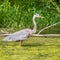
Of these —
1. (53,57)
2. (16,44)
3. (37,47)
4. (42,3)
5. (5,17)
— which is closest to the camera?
(53,57)

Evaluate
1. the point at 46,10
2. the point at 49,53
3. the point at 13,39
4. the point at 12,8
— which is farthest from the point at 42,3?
the point at 49,53

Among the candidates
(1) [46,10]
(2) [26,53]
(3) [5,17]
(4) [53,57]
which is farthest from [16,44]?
(1) [46,10]

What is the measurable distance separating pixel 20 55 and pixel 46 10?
8965 mm

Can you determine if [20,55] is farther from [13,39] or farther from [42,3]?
[42,3]

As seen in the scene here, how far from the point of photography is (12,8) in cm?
1762

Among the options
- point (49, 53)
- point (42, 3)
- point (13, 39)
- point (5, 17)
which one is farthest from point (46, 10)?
point (49, 53)

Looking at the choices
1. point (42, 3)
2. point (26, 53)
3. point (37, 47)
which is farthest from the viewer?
point (42, 3)

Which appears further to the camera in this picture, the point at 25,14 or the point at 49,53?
the point at 25,14

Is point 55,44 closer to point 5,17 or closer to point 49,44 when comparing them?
point 49,44

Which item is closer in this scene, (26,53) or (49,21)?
(26,53)

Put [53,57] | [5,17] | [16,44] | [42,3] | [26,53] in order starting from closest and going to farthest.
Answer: [53,57] < [26,53] < [16,44] < [5,17] < [42,3]

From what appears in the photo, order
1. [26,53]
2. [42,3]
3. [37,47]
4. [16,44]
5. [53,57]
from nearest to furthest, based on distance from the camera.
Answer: [53,57] → [26,53] → [37,47] → [16,44] → [42,3]

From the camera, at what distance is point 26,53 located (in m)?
9.65

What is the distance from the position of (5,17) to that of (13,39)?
18.2ft
